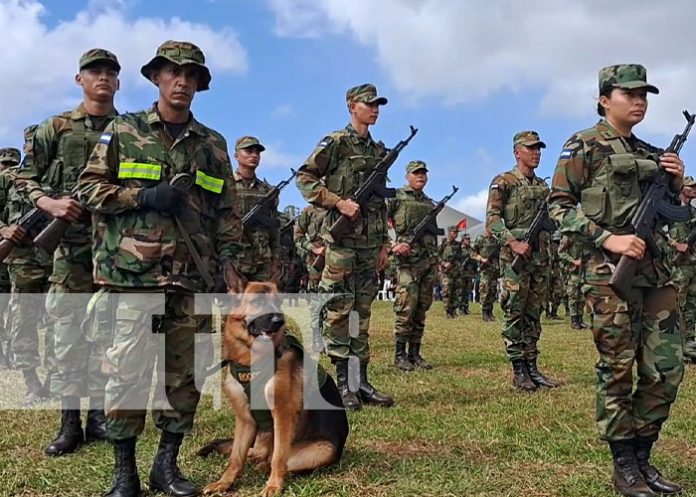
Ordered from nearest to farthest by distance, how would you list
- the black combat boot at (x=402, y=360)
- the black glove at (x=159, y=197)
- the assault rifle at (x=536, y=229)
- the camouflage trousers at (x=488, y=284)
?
the black glove at (x=159, y=197)
the assault rifle at (x=536, y=229)
the black combat boot at (x=402, y=360)
the camouflage trousers at (x=488, y=284)

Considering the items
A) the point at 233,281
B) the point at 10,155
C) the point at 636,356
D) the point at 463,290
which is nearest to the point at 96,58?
the point at 233,281

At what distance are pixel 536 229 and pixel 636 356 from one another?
3.63m

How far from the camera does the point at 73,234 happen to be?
5.08 m

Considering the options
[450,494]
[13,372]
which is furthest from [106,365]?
[13,372]

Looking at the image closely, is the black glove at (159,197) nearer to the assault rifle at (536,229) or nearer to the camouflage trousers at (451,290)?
the assault rifle at (536,229)

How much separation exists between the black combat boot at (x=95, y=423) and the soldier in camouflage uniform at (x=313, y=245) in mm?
5377

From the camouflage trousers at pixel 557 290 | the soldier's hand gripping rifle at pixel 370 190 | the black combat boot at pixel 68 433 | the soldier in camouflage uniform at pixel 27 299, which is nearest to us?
the black combat boot at pixel 68 433

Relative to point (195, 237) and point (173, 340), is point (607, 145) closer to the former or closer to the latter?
point (195, 237)

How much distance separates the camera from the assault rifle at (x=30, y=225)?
5211 millimetres

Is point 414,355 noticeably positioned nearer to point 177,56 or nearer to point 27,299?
point 27,299

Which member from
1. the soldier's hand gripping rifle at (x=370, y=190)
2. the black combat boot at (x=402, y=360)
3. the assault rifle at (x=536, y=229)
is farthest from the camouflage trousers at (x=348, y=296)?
the black combat boot at (x=402, y=360)

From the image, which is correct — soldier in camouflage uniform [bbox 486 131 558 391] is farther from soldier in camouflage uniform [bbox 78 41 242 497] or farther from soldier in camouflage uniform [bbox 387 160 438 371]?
soldier in camouflage uniform [bbox 78 41 242 497]

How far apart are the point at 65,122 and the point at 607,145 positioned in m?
3.79

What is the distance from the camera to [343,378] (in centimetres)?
664
